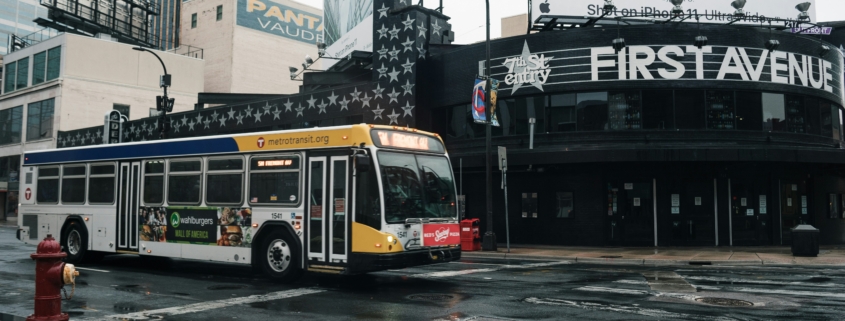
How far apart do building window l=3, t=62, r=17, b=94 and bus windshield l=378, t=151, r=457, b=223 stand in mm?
53890

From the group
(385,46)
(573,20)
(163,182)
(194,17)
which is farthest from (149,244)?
(194,17)

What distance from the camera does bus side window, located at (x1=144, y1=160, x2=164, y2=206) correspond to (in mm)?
14352

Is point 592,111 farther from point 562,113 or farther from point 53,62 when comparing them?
point 53,62

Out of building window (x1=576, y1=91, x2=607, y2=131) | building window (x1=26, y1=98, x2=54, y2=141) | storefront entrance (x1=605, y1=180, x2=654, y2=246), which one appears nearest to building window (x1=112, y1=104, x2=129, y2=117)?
building window (x1=26, y1=98, x2=54, y2=141)

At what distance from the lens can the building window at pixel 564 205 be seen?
77.5 feet

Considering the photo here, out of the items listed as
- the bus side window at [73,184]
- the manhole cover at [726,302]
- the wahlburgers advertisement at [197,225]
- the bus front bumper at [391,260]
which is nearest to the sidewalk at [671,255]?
the manhole cover at [726,302]

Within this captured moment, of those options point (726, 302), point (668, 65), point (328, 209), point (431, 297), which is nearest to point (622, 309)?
point (726, 302)

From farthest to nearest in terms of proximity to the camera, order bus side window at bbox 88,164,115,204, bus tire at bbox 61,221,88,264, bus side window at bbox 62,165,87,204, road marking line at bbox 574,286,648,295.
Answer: bus side window at bbox 62,165,87,204 → bus tire at bbox 61,221,88,264 → bus side window at bbox 88,164,115,204 → road marking line at bbox 574,286,648,295

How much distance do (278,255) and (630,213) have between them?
14364 millimetres

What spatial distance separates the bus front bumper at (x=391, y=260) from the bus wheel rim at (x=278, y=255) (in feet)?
5.31

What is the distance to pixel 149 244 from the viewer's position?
1454 cm

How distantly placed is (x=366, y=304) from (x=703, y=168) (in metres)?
16.6

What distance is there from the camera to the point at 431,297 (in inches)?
412

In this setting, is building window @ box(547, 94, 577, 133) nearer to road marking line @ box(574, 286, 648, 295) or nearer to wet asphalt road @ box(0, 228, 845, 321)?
wet asphalt road @ box(0, 228, 845, 321)
